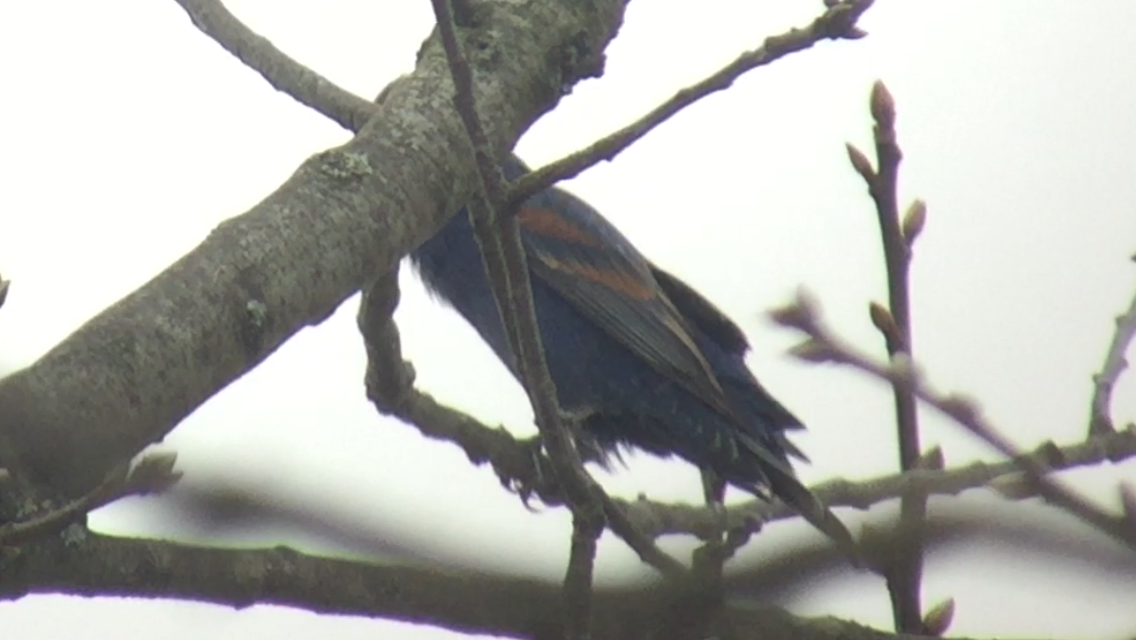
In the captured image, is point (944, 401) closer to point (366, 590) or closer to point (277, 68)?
point (366, 590)

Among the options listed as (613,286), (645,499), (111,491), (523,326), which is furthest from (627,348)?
(111,491)

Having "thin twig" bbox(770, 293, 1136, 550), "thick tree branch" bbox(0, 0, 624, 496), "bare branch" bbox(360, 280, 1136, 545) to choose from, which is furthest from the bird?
"thin twig" bbox(770, 293, 1136, 550)

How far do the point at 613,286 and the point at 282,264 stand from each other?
267 cm

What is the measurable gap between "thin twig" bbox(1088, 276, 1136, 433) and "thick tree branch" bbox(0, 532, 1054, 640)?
15.5 inches

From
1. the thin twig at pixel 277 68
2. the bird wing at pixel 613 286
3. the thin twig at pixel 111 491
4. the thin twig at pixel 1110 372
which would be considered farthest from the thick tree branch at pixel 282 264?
the bird wing at pixel 613 286

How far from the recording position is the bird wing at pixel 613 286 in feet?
13.7

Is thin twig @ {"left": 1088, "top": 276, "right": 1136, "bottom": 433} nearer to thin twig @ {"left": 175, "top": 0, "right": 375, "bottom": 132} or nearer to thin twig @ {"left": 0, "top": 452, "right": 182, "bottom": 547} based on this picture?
thin twig @ {"left": 0, "top": 452, "right": 182, "bottom": 547}

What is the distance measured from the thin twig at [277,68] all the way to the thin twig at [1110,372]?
1.27 m

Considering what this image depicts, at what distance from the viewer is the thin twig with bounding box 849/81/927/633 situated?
1.61 m

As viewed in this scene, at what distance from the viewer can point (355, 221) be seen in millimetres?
1924

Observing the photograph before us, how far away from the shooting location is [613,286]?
14.5 ft

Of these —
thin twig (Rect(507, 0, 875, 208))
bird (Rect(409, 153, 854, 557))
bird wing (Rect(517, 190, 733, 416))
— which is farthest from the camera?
bird wing (Rect(517, 190, 733, 416))

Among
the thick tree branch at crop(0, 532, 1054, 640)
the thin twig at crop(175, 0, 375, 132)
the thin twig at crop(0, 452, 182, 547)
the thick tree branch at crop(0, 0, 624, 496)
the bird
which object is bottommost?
the thin twig at crop(0, 452, 182, 547)

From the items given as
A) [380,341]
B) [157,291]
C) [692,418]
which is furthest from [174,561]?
[692,418]
